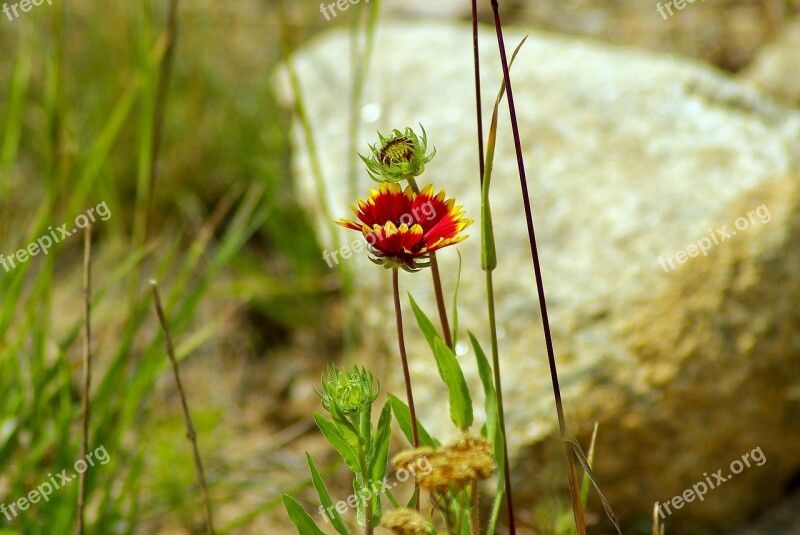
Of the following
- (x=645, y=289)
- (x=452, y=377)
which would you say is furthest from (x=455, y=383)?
(x=645, y=289)

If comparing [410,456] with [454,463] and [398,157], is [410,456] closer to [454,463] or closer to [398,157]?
[454,463]

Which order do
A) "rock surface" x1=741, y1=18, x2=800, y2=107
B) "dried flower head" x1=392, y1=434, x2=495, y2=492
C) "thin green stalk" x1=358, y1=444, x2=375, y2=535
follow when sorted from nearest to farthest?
1. "dried flower head" x1=392, y1=434, x2=495, y2=492
2. "thin green stalk" x1=358, y1=444, x2=375, y2=535
3. "rock surface" x1=741, y1=18, x2=800, y2=107

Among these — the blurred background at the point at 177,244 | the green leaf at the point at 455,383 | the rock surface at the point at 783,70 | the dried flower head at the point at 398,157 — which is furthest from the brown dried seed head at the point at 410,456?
the rock surface at the point at 783,70

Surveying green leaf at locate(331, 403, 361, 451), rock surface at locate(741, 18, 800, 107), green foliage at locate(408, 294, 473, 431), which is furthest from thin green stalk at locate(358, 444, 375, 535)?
rock surface at locate(741, 18, 800, 107)

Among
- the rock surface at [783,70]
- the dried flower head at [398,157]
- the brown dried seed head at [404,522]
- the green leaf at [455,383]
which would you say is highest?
the rock surface at [783,70]

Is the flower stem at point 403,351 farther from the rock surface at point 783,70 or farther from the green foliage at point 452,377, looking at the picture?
the rock surface at point 783,70

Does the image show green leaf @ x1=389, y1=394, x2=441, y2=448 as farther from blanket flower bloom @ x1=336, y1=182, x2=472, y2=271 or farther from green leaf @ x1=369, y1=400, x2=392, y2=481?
blanket flower bloom @ x1=336, y1=182, x2=472, y2=271
